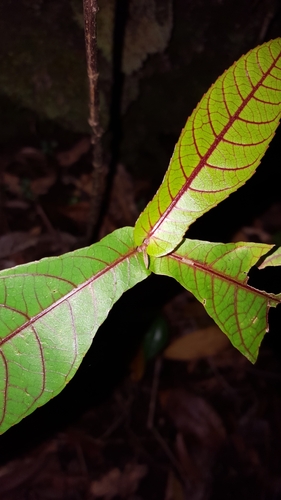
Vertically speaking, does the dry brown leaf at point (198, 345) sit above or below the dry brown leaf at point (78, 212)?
below

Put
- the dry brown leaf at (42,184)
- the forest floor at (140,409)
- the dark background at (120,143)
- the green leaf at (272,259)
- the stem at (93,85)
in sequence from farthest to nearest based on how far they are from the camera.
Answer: the dry brown leaf at (42,184), the forest floor at (140,409), the dark background at (120,143), the green leaf at (272,259), the stem at (93,85)

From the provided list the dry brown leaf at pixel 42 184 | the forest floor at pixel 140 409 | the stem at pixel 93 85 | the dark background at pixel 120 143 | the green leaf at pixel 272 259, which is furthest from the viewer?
the dry brown leaf at pixel 42 184

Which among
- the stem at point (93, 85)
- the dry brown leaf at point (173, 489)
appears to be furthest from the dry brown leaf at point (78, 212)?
the dry brown leaf at point (173, 489)

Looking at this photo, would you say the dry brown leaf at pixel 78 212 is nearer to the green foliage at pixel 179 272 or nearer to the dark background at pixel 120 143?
the dark background at pixel 120 143

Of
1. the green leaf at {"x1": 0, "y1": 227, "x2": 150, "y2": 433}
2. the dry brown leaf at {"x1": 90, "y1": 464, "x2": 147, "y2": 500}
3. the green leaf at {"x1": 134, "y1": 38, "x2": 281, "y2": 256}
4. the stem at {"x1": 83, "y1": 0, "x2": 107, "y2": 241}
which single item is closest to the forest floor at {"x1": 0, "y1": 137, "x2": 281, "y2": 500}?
the dry brown leaf at {"x1": 90, "y1": 464, "x2": 147, "y2": 500}

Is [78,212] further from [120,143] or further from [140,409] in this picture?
[140,409]

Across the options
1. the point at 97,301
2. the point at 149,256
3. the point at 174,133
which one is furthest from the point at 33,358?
the point at 174,133

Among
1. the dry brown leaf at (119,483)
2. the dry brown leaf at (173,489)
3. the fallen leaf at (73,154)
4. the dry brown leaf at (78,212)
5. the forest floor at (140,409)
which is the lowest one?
the dry brown leaf at (173,489)

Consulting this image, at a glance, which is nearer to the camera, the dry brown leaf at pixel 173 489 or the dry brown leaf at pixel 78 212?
the dry brown leaf at pixel 173 489
